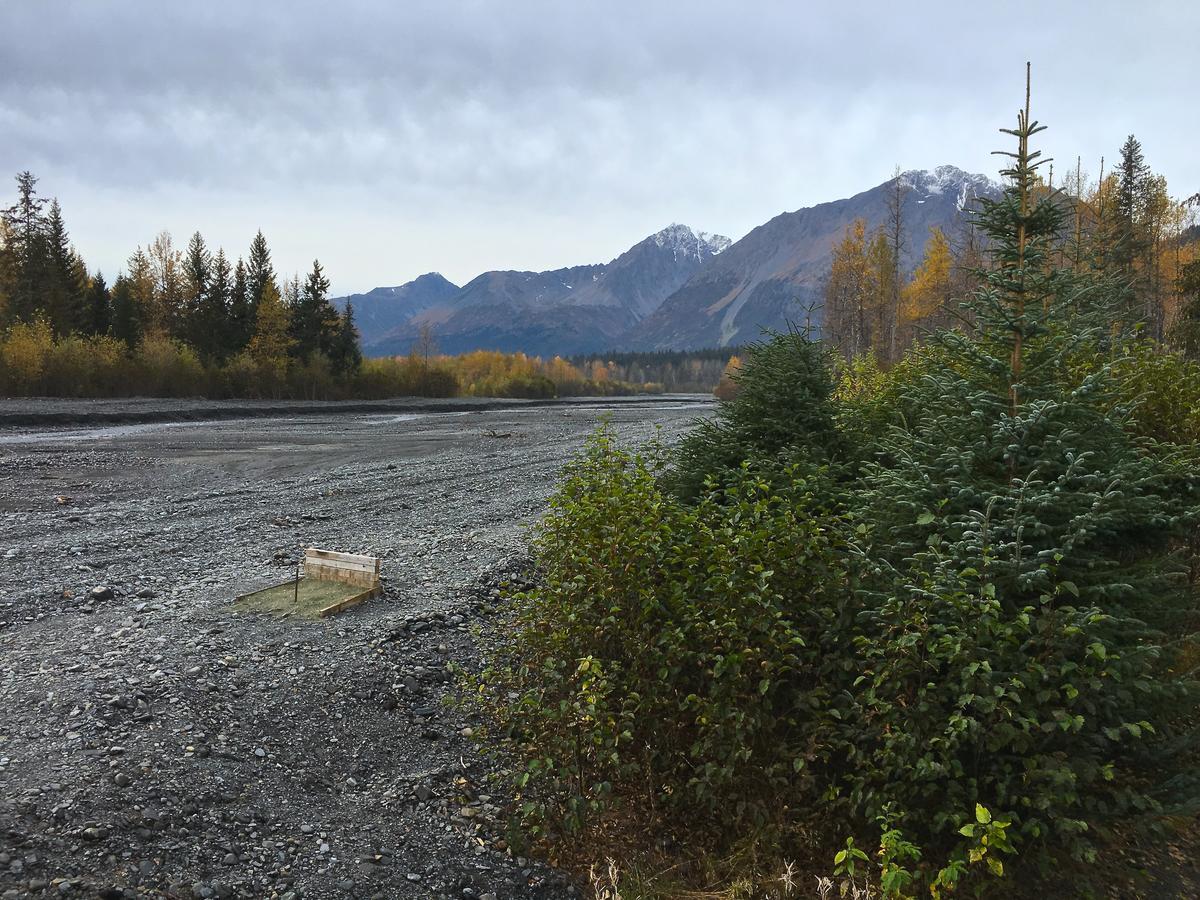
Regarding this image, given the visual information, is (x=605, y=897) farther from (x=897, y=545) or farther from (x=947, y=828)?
(x=897, y=545)

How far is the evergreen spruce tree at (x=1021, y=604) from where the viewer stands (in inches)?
179

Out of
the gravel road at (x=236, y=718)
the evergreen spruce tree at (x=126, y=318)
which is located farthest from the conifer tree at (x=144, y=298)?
the gravel road at (x=236, y=718)

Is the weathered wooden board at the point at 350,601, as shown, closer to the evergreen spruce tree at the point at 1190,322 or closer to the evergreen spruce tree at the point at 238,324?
the evergreen spruce tree at the point at 1190,322

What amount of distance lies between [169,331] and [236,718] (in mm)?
68538

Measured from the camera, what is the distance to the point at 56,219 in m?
59.4

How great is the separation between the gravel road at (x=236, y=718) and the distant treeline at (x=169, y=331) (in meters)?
40.7

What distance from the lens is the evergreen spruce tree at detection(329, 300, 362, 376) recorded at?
6912 cm

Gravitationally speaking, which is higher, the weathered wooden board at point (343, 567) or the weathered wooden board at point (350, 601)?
the weathered wooden board at point (343, 567)

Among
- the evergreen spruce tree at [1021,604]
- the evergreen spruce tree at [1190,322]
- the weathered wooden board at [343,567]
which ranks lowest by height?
the weathered wooden board at [343,567]

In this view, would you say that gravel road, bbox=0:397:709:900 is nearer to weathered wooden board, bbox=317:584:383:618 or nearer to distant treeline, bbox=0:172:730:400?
weathered wooden board, bbox=317:584:383:618

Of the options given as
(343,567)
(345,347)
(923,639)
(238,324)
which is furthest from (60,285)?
(923,639)

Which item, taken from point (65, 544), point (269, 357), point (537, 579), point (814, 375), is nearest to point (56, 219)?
point (269, 357)

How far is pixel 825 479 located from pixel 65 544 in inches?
559

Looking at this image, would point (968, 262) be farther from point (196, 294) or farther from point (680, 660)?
point (196, 294)
